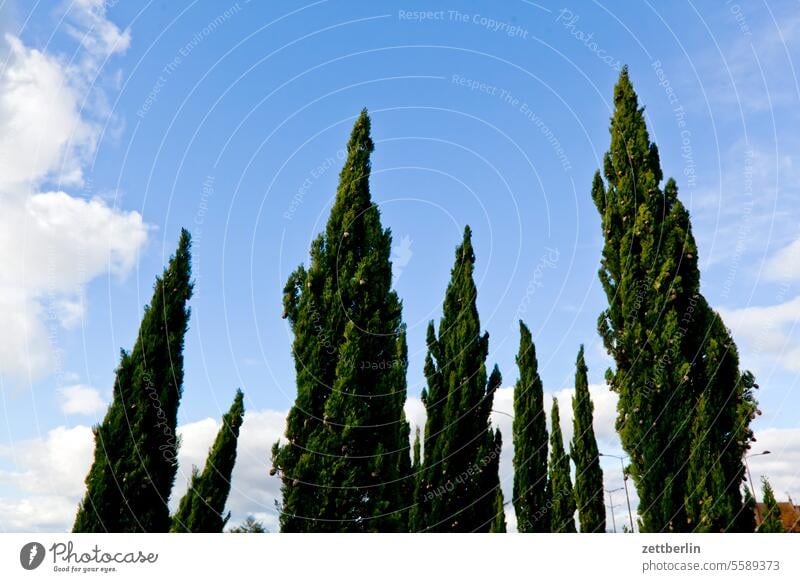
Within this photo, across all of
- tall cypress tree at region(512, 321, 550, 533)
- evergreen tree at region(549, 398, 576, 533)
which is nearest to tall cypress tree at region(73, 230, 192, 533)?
tall cypress tree at region(512, 321, 550, 533)

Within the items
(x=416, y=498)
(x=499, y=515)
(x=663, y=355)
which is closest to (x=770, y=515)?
(x=663, y=355)

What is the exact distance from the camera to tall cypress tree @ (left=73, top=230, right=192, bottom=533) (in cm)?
1402

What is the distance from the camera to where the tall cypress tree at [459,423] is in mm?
18969

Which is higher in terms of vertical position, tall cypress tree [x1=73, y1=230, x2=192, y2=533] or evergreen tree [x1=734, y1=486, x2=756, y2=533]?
tall cypress tree [x1=73, y1=230, x2=192, y2=533]

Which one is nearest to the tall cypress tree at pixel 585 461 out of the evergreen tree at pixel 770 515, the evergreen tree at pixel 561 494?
the evergreen tree at pixel 561 494

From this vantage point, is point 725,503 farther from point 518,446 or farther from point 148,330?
point 148,330

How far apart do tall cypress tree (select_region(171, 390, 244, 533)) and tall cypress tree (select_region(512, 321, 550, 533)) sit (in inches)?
429

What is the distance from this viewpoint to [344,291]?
1442 centimetres

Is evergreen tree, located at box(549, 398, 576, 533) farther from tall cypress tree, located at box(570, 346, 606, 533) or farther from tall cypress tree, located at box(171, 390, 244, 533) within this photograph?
tall cypress tree, located at box(171, 390, 244, 533)
